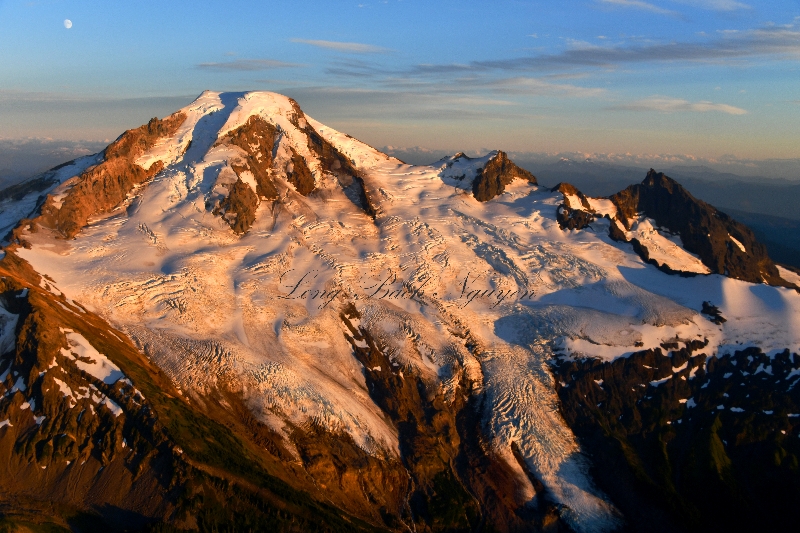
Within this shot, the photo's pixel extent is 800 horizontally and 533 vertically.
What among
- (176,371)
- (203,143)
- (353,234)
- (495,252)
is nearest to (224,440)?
(176,371)

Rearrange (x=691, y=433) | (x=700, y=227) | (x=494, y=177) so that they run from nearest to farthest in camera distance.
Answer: (x=691, y=433), (x=700, y=227), (x=494, y=177)

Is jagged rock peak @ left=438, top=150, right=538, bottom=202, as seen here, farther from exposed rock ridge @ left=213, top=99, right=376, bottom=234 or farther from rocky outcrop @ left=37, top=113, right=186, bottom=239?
rocky outcrop @ left=37, top=113, right=186, bottom=239

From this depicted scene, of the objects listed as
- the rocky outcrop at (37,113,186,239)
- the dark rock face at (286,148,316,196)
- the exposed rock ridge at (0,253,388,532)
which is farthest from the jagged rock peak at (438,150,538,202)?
the exposed rock ridge at (0,253,388,532)

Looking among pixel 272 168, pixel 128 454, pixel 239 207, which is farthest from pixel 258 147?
pixel 128 454

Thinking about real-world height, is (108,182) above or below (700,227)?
above

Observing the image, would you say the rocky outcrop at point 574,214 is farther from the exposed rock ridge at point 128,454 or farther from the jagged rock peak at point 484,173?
the exposed rock ridge at point 128,454

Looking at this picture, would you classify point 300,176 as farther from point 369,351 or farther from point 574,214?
point 574,214
